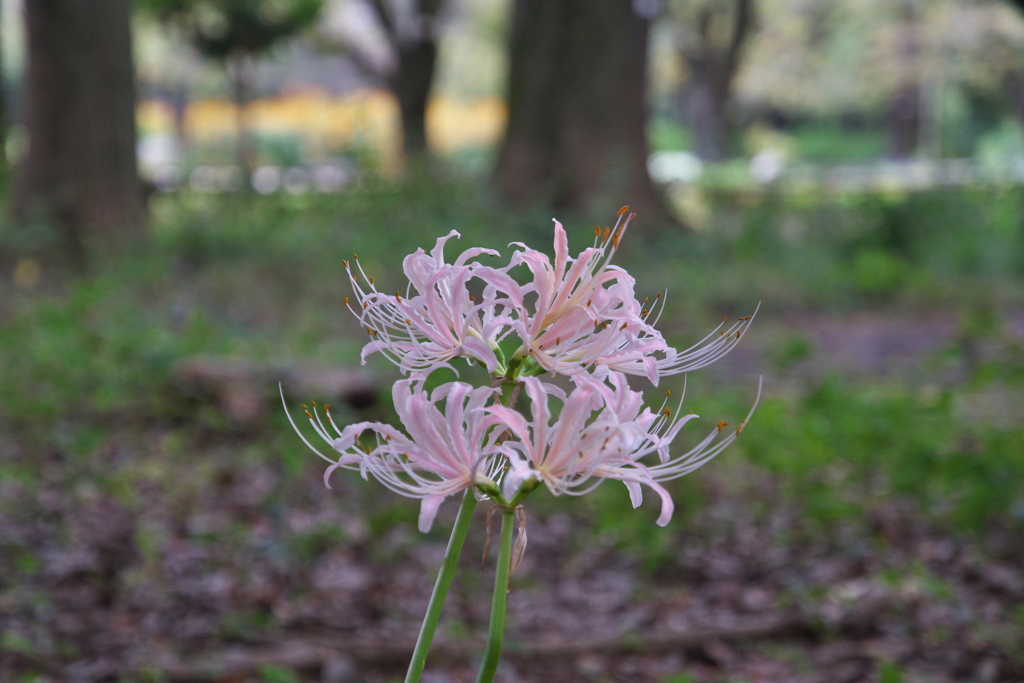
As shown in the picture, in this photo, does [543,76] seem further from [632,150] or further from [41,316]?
[41,316]

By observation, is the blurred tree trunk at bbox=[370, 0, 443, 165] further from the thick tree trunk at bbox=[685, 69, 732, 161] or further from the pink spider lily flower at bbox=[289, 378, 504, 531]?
the pink spider lily flower at bbox=[289, 378, 504, 531]

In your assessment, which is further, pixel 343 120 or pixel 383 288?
pixel 343 120

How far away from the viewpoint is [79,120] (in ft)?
25.3

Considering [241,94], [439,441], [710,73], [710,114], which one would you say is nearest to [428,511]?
[439,441]

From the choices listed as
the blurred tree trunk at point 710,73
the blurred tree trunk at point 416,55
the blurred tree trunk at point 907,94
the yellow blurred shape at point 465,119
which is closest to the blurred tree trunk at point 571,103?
the blurred tree trunk at point 416,55

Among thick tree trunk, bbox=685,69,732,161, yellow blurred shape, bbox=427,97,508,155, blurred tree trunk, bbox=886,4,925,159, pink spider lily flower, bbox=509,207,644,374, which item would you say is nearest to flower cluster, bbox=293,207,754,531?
pink spider lily flower, bbox=509,207,644,374

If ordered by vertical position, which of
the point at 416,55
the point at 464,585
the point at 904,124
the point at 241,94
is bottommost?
the point at 464,585

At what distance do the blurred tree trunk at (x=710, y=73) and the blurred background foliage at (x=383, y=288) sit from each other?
981 cm

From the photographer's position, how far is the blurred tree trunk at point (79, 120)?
756 centimetres

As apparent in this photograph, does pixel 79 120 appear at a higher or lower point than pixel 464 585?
higher

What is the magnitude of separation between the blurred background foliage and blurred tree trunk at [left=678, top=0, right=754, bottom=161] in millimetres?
9811

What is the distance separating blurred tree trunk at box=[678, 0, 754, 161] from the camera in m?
24.5

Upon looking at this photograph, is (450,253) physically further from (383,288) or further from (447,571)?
(447,571)

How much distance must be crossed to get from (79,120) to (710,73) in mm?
20964
